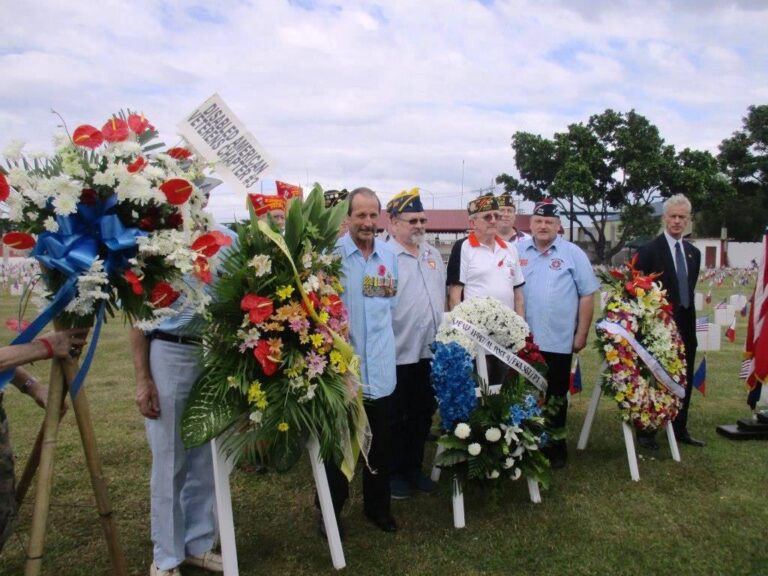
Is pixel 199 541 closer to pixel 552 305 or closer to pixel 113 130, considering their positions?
pixel 113 130

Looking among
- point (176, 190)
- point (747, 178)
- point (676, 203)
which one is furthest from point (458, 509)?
point (747, 178)

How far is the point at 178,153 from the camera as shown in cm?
281

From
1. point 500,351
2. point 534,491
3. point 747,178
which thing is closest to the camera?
point 500,351

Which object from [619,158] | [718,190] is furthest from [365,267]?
[718,190]

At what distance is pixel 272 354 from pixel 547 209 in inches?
120

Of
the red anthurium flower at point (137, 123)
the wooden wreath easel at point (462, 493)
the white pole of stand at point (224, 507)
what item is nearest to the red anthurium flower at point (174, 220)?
the red anthurium flower at point (137, 123)

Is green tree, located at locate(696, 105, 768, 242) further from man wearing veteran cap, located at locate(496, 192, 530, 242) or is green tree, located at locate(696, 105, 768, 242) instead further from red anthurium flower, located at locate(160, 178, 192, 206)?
red anthurium flower, located at locate(160, 178, 192, 206)

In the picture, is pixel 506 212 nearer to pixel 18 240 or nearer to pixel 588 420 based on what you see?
pixel 588 420

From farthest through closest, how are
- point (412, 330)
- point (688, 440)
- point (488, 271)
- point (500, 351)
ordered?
1. point (688, 440)
2. point (488, 271)
3. point (412, 330)
4. point (500, 351)

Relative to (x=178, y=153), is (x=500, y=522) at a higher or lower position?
lower

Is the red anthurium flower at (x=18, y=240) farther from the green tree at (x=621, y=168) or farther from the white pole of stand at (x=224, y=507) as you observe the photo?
the green tree at (x=621, y=168)

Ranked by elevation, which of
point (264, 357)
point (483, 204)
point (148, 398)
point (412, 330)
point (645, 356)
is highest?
point (483, 204)

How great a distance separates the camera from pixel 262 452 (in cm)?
319

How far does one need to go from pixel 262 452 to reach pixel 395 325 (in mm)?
1684
